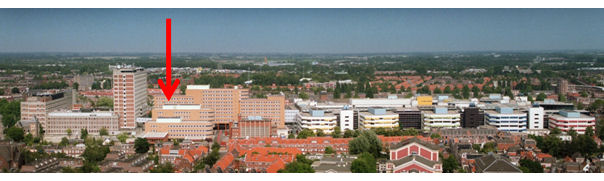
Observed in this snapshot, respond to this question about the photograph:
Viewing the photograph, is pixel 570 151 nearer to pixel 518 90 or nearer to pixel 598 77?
Answer: pixel 518 90

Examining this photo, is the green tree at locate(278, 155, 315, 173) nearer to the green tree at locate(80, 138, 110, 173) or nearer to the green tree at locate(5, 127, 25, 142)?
the green tree at locate(80, 138, 110, 173)

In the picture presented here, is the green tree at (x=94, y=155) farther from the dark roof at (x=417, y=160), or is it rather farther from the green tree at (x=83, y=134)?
the dark roof at (x=417, y=160)

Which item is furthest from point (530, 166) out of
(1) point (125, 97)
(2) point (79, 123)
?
(2) point (79, 123)

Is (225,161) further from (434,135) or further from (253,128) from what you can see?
(434,135)

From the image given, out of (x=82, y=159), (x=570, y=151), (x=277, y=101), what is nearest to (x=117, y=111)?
(x=277, y=101)

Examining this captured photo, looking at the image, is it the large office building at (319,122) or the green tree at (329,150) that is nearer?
the green tree at (329,150)

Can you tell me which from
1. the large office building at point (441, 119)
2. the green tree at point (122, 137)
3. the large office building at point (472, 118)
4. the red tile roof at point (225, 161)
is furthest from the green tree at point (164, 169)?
the large office building at point (472, 118)
